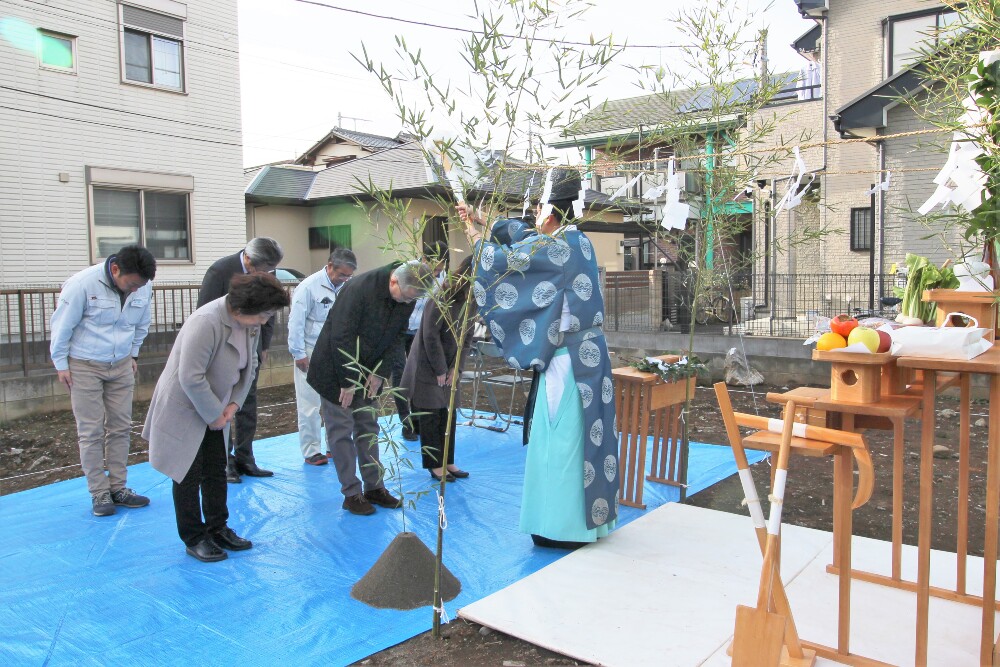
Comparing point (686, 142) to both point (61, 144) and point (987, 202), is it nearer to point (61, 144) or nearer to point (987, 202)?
point (987, 202)

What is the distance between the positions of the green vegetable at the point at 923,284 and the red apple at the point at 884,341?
0.63 meters

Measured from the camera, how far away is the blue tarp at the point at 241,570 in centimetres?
292

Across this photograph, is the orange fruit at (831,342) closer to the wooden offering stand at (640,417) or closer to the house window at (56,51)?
the wooden offering stand at (640,417)

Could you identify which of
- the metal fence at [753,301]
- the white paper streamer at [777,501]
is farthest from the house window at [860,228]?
the white paper streamer at [777,501]

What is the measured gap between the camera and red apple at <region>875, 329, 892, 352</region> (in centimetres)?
268

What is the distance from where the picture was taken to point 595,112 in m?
2.92

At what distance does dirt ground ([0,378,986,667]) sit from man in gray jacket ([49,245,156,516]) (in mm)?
1385

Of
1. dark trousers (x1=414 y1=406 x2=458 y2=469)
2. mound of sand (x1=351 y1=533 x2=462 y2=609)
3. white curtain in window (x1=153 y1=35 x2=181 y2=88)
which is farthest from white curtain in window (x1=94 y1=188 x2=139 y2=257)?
mound of sand (x1=351 y1=533 x2=462 y2=609)

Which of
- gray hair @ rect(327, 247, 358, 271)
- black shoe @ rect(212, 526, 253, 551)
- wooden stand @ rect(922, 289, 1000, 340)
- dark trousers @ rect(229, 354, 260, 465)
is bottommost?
black shoe @ rect(212, 526, 253, 551)

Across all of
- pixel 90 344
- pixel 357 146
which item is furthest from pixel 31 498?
pixel 357 146

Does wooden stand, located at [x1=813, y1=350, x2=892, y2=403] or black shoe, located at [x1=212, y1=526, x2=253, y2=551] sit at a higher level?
wooden stand, located at [x1=813, y1=350, x2=892, y2=403]

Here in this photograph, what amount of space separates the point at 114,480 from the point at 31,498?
0.72 m

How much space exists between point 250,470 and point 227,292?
1.55 metres

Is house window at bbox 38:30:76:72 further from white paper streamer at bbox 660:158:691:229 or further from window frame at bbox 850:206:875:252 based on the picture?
window frame at bbox 850:206:875:252
